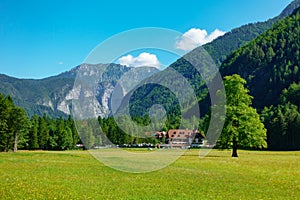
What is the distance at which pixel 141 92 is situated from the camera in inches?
1539

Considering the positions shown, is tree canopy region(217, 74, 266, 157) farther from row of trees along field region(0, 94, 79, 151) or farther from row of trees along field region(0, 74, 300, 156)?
row of trees along field region(0, 94, 79, 151)

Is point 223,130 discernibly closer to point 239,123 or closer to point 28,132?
point 239,123

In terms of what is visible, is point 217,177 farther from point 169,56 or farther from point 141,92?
point 141,92

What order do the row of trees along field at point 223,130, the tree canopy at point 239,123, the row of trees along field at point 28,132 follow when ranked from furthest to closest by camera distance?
the row of trees along field at point 28,132
the row of trees along field at point 223,130
the tree canopy at point 239,123

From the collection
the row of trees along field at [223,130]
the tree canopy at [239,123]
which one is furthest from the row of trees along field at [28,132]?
the tree canopy at [239,123]

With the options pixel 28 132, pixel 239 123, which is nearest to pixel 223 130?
pixel 239 123

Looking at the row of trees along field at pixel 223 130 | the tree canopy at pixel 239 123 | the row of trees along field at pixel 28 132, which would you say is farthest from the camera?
the row of trees along field at pixel 28 132

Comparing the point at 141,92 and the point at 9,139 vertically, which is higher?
the point at 141,92

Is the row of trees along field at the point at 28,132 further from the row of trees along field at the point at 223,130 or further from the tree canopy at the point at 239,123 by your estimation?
the tree canopy at the point at 239,123

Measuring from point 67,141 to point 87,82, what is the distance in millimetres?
111109

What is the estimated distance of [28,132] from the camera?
11725 cm

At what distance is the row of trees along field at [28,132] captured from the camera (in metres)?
87.2

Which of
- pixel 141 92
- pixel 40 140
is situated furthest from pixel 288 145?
pixel 141 92

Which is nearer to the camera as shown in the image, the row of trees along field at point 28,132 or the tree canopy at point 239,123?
the tree canopy at point 239,123
